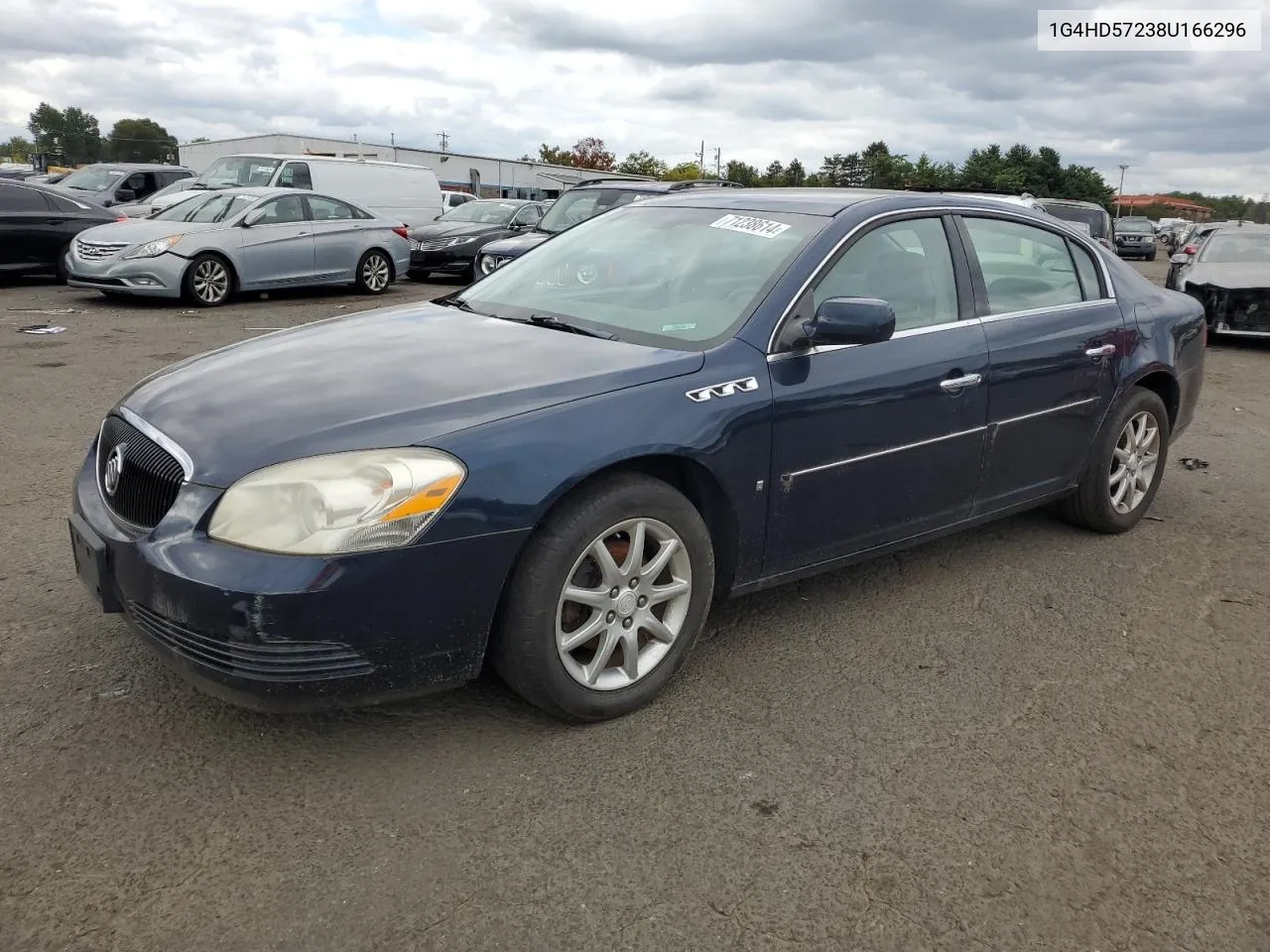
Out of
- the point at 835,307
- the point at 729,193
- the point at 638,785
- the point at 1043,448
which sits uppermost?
the point at 729,193

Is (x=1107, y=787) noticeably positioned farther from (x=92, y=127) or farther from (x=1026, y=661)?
(x=92, y=127)

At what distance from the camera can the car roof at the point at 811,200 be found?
396 centimetres

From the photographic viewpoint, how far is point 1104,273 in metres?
4.86

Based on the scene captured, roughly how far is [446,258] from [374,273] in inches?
91.1

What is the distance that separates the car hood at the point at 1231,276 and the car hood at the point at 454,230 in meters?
10.1

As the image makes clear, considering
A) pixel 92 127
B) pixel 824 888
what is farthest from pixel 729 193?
pixel 92 127

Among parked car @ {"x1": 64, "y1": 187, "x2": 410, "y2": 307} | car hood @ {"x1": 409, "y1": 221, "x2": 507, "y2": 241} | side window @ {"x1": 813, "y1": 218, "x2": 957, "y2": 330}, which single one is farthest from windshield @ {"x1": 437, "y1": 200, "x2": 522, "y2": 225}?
side window @ {"x1": 813, "y1": 218, "x2": 957, "y2": 330}

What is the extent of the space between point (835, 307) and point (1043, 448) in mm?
1544

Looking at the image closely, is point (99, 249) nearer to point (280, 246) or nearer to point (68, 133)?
point (280, 246)

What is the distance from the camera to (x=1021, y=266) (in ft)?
14.6

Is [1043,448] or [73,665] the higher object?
[1043,448]

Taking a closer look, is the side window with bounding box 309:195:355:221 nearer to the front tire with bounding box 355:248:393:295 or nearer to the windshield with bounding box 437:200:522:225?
the front tire with bounding box 355:248:393:295

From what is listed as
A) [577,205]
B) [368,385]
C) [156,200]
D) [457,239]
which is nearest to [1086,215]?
[577,205]

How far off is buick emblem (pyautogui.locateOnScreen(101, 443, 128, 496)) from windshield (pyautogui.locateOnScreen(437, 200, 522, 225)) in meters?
14.9
